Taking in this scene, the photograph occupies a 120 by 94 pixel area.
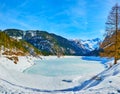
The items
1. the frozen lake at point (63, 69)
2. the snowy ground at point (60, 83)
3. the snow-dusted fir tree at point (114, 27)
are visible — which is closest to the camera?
the snowy ground at point (60, 83)

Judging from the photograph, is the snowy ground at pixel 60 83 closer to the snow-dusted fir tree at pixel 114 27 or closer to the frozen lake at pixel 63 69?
the snow-dusted fir tree at pixel 114 27

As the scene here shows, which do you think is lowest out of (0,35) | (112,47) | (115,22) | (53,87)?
(53,87)

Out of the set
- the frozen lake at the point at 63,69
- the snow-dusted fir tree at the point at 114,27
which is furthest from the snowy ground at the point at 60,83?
the frozen lake at the point at 63,69

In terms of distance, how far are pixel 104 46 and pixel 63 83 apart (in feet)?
34.9

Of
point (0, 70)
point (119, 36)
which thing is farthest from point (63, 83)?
point (119, 36)

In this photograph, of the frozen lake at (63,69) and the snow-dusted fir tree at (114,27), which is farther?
the frozen lake at (63,69)

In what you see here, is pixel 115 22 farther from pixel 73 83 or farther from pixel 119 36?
pixel 73 83

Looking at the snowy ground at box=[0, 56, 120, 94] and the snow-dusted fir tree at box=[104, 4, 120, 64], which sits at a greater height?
the snow-dusted fir tree at box=[104, 4, 120, 64]

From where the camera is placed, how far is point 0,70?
35688 millimetres

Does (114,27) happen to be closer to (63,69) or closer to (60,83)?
(60,83)

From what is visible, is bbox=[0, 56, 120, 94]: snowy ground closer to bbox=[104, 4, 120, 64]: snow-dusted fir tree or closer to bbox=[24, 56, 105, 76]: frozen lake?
bbox=[104, 4, 120, 64]: snow-dusted fir tree

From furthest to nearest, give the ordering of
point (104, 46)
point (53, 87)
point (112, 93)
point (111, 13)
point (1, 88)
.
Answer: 1. point (104, 46)
2. point (111, 13)
3. point (53, 87)
4. point (1, 88)
5. point (112, 93)

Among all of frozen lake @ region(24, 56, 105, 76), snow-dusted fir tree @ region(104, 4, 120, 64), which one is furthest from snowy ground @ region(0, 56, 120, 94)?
frozen lake @ region(24, 56, 105, 76)

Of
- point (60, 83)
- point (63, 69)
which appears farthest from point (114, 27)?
point (63, 69)
